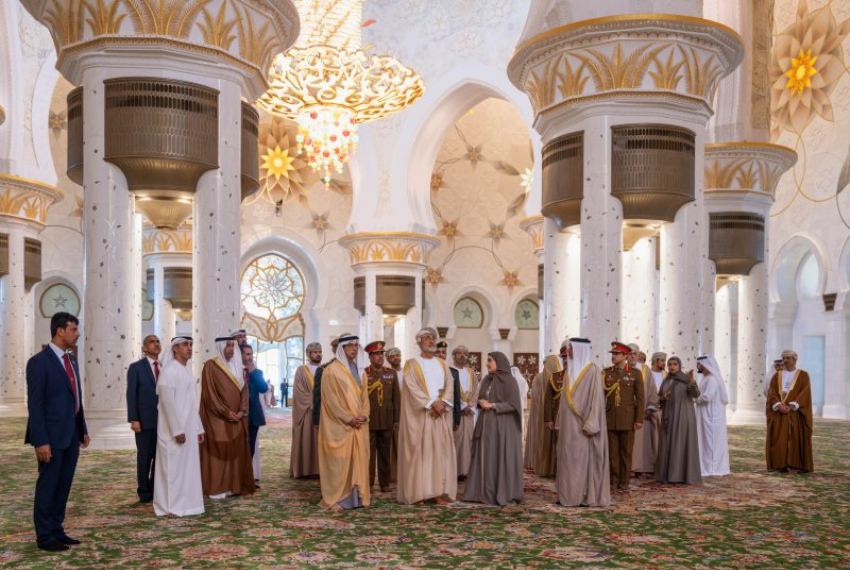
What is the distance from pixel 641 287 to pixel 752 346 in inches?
146

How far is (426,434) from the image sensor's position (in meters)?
5.34

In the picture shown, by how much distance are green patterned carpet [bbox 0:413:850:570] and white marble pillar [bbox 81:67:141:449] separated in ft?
2.17

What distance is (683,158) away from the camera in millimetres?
6977

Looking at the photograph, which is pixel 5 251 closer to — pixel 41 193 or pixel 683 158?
pixel 41 193

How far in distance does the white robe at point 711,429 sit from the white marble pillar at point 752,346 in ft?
15.8

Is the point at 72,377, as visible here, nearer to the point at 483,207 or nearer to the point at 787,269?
the point at 787,269

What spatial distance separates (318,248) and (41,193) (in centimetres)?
785

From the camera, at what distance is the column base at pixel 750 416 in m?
11.9

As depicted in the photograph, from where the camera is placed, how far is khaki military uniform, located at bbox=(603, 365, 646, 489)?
5.89m

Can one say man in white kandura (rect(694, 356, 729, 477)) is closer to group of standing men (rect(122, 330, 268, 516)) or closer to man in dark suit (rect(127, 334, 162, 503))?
group of standing men (rect(122, 330, 268, 516))

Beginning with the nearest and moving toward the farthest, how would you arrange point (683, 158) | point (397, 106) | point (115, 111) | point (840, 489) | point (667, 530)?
point (667, 530)
point (840, 489)
point (115, 111)
point (683, 158)
point (397, 106)

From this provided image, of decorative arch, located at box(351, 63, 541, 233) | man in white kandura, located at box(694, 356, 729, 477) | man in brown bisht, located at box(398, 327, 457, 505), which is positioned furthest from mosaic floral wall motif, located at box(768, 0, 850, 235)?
man in brown bisht, located at box(398, 327, 457, 505)

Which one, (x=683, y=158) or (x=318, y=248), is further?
(x=318, y=248)

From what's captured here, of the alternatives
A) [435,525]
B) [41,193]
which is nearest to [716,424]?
[435,525]
